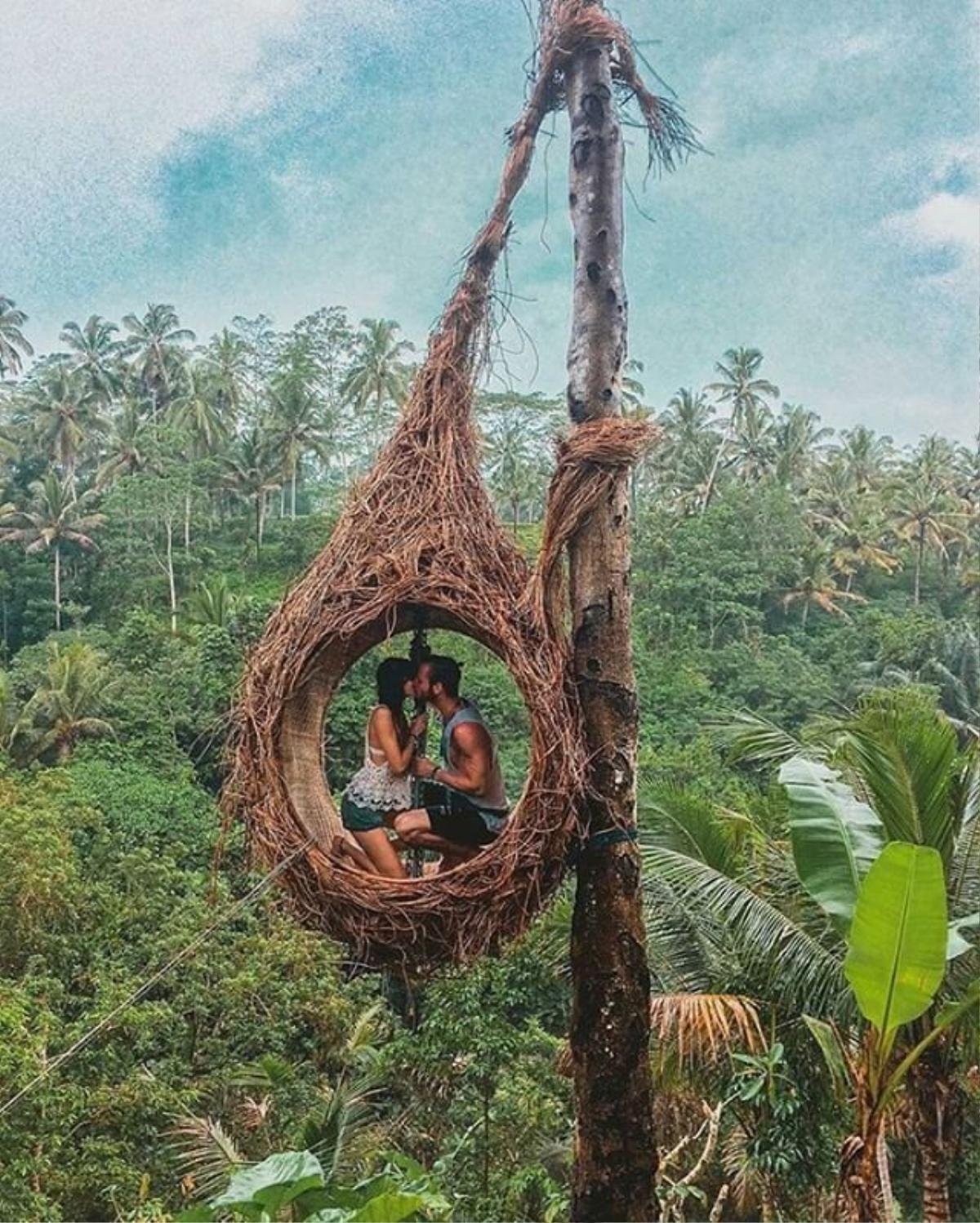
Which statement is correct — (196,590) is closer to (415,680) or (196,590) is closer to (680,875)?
(680,875)

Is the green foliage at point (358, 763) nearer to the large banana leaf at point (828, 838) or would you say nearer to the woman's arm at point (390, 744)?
the large banana leaf at point (828, 838)

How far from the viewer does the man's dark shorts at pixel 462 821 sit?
96.8 inches

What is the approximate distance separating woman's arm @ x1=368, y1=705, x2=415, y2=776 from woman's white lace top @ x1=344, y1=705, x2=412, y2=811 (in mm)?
15

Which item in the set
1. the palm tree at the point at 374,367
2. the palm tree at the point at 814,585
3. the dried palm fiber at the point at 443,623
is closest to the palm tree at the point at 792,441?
the palm tree at the point at 814,585

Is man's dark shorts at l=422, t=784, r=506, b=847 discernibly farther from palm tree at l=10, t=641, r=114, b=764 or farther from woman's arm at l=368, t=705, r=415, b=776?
palm tree at l=10, t=641, r=114, b=764

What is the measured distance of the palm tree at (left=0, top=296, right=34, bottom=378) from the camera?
1110 inches

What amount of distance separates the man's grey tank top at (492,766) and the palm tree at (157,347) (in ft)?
98.3

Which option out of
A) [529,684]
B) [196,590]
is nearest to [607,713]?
[529,684]

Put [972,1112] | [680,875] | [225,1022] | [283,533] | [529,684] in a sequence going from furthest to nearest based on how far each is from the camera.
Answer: [283,533] < [225,1022] < [972,1112] < [680,875] < [529,684]

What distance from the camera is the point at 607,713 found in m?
2.23

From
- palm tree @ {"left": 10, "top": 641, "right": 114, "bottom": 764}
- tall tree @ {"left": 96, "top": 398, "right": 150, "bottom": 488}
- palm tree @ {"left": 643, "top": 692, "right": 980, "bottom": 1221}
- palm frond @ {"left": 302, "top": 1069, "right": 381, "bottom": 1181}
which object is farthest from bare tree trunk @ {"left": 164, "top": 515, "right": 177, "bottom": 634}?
palm tree @ {"left": 643, "top": 692, "right": 980, "bottom": 1221}

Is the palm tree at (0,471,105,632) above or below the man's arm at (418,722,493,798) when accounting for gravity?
above

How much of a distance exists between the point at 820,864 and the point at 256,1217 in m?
1.66

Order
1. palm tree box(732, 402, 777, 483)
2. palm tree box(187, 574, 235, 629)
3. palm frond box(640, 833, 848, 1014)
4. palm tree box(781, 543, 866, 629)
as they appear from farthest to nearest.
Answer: palm tree box(732, 402, 777, 483) → palm tree box(781, 543, 866, 629) → palm tree box(187, 574, 235, 629) → palm frond box(640, 833, 848, 1014)
